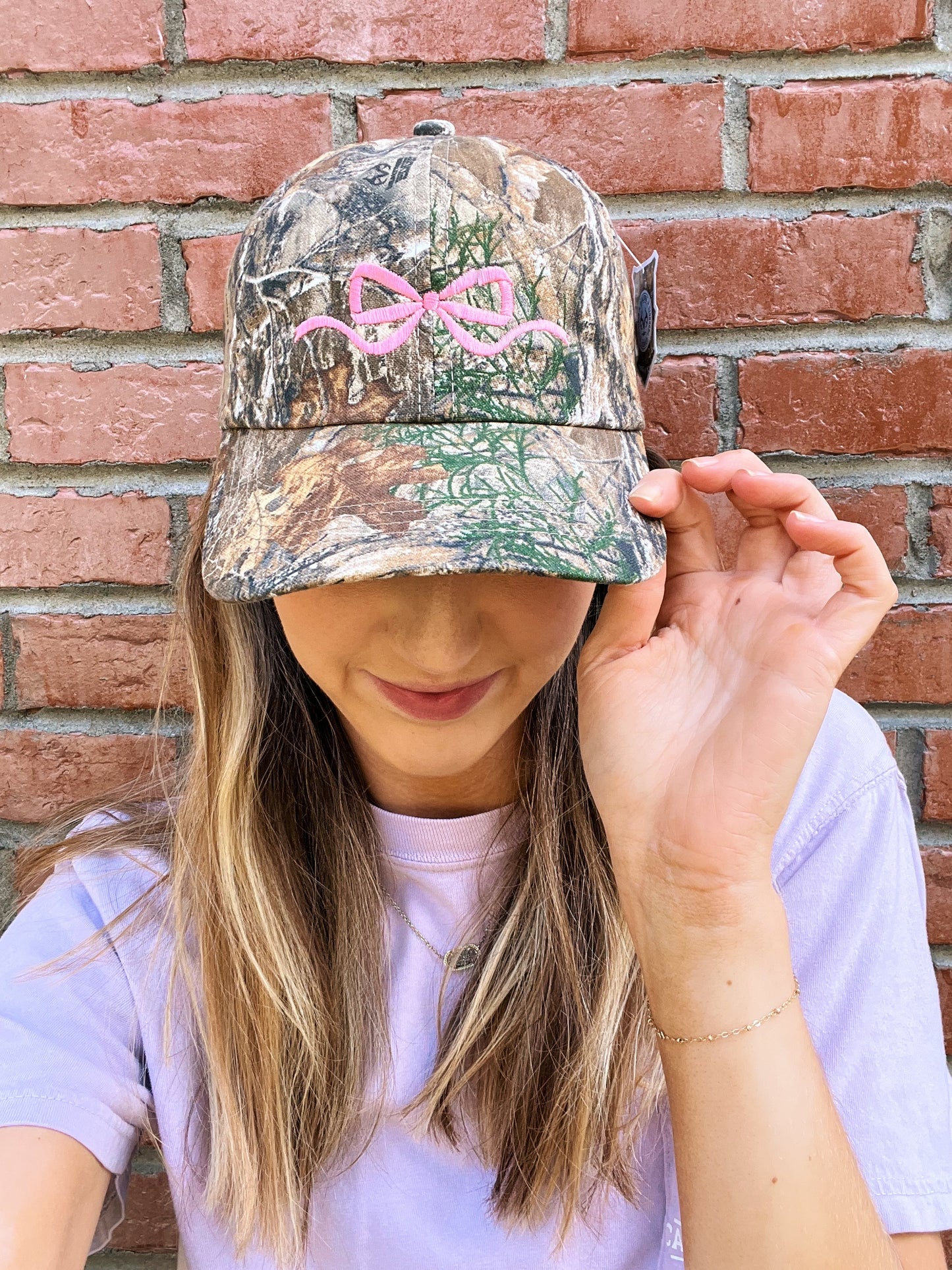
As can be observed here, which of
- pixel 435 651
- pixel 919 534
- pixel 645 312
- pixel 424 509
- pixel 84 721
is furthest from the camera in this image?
pixel 84 721

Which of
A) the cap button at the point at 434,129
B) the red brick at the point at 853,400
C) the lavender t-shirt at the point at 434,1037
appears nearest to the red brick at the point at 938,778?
the lavender t-shirt at the point at 434,1037

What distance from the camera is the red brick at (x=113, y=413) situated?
1288 mm

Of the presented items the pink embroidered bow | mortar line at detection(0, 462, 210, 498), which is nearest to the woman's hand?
the pink embroidered bow

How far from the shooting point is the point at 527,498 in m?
0.86

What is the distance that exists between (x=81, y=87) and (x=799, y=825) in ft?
4.16

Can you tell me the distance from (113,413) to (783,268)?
89 centimetres

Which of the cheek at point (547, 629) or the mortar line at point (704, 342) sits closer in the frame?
the cheek at point (547, 629)

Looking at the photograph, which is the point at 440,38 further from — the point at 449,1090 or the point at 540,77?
the point at 449,1090

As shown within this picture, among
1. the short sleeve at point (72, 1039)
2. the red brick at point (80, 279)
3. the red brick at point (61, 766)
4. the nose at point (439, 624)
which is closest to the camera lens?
the nose at point (439, 624)

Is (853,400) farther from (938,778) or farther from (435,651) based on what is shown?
(435,651)

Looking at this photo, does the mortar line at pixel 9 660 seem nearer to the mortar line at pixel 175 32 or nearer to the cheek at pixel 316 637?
the cheek at pixel 316 637

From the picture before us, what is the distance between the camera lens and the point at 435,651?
95 cm

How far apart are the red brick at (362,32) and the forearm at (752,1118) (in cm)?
104

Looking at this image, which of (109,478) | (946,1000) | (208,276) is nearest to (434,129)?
(208,276)
